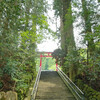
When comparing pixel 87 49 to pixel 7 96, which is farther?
pixel 87 49

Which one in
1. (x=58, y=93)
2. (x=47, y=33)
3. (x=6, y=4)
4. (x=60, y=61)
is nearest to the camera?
(x=6, y=4)

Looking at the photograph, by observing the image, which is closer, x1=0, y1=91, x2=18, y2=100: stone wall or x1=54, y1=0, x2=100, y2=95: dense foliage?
x1=0, y1=91, x2=18, y2=100: stone wall

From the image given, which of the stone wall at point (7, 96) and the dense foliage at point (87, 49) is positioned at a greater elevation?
the dense foliage at point (87, 49)

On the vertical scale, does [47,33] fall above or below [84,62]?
above

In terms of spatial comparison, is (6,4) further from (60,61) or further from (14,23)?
(60,61)

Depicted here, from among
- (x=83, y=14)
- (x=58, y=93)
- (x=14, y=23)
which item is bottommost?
(x=58, y=93)

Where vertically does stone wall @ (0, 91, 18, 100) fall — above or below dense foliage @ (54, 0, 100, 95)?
below

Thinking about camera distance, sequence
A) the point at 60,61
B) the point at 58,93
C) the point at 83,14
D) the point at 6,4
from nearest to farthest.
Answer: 1. the point at 6,4
2. the point at 58,93
3. the point at 83,14
4. the point at 60,61

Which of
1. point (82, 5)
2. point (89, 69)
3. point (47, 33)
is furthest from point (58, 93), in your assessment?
point (82, 5)

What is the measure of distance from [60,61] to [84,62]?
3585 mm

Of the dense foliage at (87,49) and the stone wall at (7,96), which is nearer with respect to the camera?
the stone wall at (7,96)

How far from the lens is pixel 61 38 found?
30.3ft

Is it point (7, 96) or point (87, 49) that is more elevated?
point (87, 49)

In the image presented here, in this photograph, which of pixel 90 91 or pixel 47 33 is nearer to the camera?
Result: pixel 90 91
